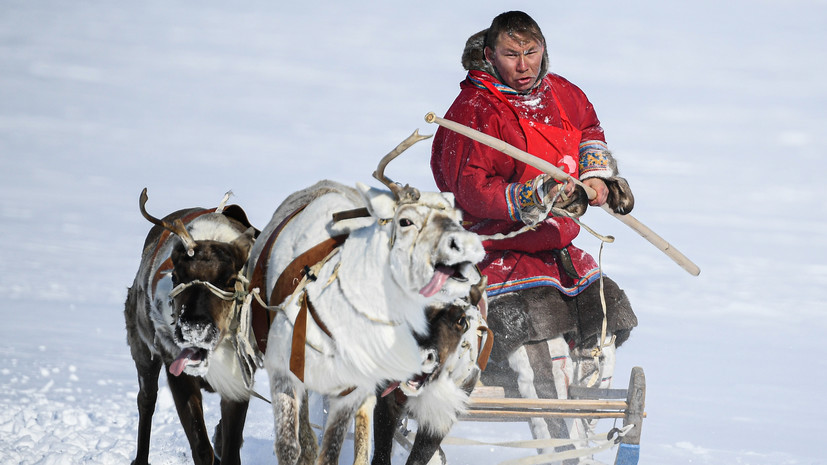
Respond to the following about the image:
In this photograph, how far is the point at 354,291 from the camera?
3822 mm

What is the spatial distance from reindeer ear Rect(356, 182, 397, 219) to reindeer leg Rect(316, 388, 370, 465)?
32.9 inches

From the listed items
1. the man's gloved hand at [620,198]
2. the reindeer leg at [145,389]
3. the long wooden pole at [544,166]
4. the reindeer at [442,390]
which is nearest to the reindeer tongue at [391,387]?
the reindeer at [442,390]

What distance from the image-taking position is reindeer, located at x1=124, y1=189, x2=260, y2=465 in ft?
14.4

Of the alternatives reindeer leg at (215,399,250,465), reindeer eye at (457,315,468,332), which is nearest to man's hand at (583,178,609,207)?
reindeer eye at (457,315,468,332)

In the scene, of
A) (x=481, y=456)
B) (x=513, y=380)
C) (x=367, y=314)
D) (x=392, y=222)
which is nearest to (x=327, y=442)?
(x=367, y=314)

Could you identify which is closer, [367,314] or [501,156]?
[367,314]

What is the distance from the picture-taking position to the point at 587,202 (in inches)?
190

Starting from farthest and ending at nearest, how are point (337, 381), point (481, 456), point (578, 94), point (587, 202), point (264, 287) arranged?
point (481, 456) → point (578, 94) → point (587, 202) → point (264, 287) → point (337, 381)

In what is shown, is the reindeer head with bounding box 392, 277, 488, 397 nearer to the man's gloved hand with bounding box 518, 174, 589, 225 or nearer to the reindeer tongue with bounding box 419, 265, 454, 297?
the reindeer tongue with bounding box 419, 265, 454, 297

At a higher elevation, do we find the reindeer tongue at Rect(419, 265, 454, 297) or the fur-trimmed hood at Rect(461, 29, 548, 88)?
the fur-trimmed hood at Rect(461, 29, 548, 88)

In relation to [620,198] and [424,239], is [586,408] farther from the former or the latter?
[424,239]

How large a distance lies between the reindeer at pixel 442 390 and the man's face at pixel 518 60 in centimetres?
124

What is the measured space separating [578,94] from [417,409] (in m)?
2.13

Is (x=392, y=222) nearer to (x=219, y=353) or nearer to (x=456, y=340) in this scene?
(x=456, y=340)
